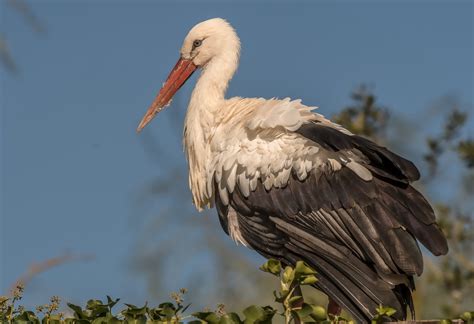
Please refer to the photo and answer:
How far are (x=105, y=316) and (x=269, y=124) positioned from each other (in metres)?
2.58

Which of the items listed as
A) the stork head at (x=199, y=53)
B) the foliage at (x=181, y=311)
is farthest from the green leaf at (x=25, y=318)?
the stork head at (x=199, y=53)

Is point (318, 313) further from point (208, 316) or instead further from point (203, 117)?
point (203, 117)

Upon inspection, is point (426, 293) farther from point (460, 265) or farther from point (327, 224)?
point (327, 224)

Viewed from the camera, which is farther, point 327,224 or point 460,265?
point 460,265

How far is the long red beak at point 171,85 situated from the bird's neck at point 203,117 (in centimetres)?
29

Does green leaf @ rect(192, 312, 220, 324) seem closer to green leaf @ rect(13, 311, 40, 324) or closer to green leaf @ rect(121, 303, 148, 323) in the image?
green leaf @ rect(121, 303, 148, 323)

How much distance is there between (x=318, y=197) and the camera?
25.3 ft

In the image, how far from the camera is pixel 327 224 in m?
7.60

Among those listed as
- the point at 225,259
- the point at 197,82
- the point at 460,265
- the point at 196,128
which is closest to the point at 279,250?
the point at 196,128

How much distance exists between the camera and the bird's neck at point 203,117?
849 cm

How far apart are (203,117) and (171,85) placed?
101 centimetres

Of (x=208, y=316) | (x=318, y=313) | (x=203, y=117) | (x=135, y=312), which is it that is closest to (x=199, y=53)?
(x=203, y=117)

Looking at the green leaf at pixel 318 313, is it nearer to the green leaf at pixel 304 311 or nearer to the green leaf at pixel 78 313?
the green leaf at pixel 304 311

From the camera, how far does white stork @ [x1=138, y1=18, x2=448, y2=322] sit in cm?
722
